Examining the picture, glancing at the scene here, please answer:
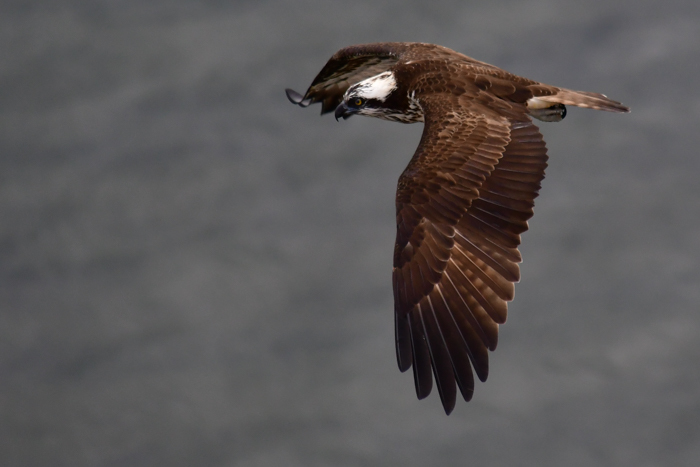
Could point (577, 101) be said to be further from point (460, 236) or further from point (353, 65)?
point (353, 65)

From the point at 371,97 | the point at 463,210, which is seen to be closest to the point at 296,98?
the point at 371,97

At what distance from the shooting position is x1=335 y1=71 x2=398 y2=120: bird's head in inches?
455

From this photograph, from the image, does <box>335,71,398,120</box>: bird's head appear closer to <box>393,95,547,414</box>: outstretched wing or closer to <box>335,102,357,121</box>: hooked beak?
<box>335,102,357,121</box>: hooked beak

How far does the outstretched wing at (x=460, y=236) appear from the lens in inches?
364

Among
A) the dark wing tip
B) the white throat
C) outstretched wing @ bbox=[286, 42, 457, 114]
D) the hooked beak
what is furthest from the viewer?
the dark wing tip

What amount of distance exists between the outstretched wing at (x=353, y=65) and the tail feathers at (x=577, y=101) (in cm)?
145

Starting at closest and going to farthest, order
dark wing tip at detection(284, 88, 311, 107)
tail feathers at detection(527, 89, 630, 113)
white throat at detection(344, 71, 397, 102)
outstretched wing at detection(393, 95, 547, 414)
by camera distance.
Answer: outstretched wing at detection(393, 95, 547, 414), tail feathers at detection(527, 89, 630, 113), white throat at detection(344, 71, 397, 102), dark wing tip at detection(284, 88, 311, 107)

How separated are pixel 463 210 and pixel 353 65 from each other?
4.02m

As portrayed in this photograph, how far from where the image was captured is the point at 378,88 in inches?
456

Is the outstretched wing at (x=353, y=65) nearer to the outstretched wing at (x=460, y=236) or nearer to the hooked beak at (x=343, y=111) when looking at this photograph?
the hooked beak at (x=343, y=111)

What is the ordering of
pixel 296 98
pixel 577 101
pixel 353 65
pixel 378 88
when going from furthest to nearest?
pixel 296 98 → pixel 353 65 → pixel 378 88 → pixel 577 101

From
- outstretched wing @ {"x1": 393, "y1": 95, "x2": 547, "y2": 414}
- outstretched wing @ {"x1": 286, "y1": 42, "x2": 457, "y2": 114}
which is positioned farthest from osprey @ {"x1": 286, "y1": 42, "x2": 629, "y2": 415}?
outstretched wing @ {"x1": 286, "y1": 42, "x2": 457, "y2": 114}

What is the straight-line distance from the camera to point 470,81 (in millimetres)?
10883

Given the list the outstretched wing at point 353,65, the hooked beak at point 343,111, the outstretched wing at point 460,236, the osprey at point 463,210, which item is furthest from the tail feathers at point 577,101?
the hooked beak at point 343,111
